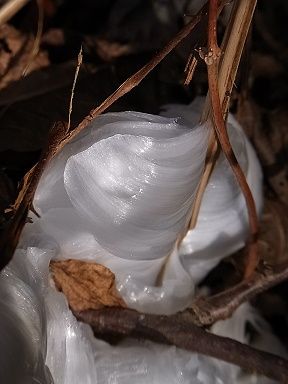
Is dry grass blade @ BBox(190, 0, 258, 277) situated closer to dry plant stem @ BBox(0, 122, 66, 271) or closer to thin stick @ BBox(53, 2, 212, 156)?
thin stick @ BBox(53, 2, 212, 156)

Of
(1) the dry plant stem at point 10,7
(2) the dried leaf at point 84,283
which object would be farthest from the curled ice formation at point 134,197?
(1) the dry plant stem at point 10,7

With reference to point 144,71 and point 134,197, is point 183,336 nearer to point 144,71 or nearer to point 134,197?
point 134,197

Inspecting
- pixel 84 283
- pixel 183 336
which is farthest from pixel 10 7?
pixel 183 336

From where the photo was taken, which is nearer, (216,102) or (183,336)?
(216,102)

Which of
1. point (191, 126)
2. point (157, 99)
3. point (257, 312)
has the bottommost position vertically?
point (257, 312)

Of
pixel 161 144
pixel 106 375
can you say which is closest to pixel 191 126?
pixel 161 144

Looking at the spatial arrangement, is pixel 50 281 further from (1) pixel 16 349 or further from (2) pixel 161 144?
(2) pixel 161 144

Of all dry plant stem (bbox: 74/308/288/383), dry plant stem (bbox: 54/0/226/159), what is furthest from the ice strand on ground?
dry plant stem (bbox: 54/0/226/159)
